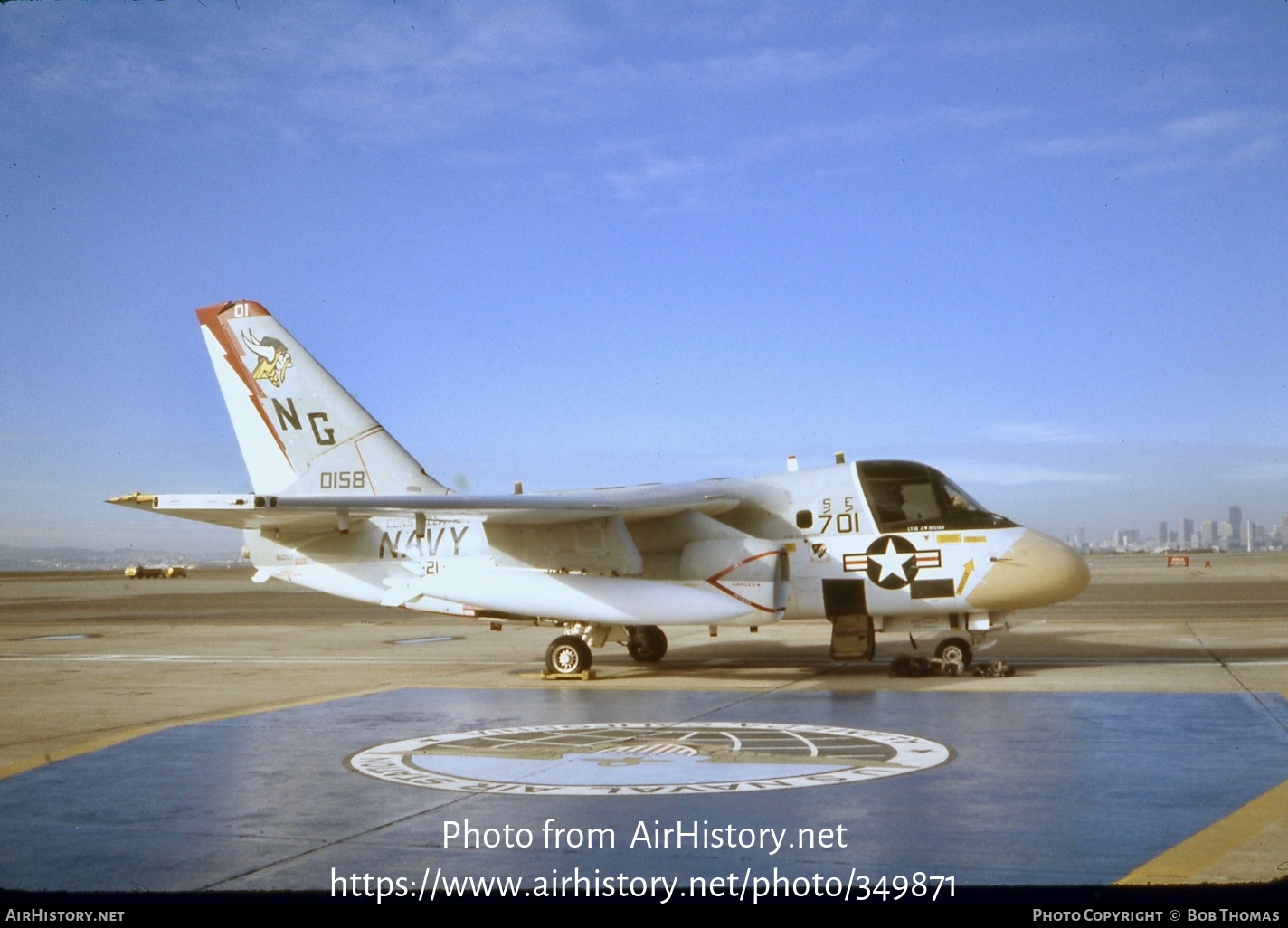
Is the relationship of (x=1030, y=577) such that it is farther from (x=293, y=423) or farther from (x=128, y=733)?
(x=293, y=423)

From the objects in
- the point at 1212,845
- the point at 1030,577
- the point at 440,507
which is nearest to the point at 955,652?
the point at 1030,577

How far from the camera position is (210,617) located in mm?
34750

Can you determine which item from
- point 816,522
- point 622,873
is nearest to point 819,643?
point 816,522

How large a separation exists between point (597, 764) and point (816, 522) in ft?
27.3

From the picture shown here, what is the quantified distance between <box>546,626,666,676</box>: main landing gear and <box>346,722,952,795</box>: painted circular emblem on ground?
5036mm

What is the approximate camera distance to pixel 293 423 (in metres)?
18.7

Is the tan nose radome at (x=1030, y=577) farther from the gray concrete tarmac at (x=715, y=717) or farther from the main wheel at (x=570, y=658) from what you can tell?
the main wheel at (x=570, y=658)

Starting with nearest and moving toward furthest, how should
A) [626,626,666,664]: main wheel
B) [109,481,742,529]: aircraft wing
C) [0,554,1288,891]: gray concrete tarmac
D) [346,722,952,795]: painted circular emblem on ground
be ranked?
1. [0,554,1288,891]: gray concrete tarmac
2. [346,722,952,795]: painted circular emblem on ground
3. [109,481,742,529]: aircraft wing
4. [626,626,666,664]: main wheel

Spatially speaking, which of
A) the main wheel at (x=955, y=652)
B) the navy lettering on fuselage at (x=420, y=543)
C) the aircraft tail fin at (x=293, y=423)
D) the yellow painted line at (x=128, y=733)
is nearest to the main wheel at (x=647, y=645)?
the navy lettering on fuselage at (x=420, y=543)

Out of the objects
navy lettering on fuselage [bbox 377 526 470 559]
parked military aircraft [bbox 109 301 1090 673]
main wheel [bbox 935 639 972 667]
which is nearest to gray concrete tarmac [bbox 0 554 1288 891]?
main wheel [bbox 935 639 972 667]

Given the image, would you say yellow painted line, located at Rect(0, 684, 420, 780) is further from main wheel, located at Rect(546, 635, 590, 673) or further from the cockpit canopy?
the cockpit canopy

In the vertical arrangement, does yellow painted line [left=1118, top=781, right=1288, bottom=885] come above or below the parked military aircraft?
below

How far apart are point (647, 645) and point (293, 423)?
688 cm

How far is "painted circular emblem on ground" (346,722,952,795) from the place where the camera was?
26.9 feet
